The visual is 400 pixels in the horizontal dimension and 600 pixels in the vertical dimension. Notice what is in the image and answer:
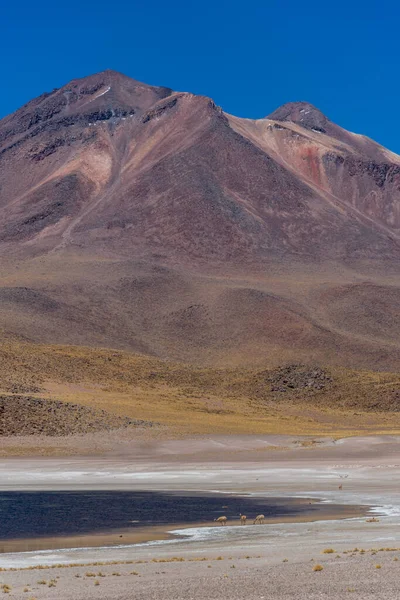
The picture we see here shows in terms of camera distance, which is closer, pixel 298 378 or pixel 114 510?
pixel 114 510

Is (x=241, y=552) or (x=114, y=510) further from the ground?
(x=114, y=510)

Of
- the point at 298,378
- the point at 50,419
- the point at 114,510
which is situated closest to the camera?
the point at 114,510

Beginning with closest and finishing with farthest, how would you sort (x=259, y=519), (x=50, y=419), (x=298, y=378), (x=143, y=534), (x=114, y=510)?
(x=143, y=534), (x=259, y=519), (x=114, y=510), (x=50, y=419), (x=298, y=378)

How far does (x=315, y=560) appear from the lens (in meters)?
20.8

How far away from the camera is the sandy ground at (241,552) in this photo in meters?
17.8

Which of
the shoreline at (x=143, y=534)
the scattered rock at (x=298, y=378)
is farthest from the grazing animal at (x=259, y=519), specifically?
the scattered rock at (x=298, y=378)

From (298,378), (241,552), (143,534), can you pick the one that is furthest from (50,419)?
(298,378)

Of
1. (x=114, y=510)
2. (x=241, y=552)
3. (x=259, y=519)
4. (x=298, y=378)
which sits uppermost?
(x=298, y=378)

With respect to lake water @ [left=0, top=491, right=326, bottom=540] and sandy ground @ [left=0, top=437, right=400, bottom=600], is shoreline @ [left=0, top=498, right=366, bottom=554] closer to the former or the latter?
lake water @ [left=0, top=491, right=326, bottom=540]

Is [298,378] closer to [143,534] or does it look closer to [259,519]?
[259,519]

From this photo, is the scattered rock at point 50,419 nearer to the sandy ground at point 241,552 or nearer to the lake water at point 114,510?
the sandy ground at point 241,552

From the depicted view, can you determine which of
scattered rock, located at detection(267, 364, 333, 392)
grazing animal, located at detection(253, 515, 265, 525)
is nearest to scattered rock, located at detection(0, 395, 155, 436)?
scattered rock, located at detection(267, 364, 333, 392)

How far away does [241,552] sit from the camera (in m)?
22.8

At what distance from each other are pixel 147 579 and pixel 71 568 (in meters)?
2.47
